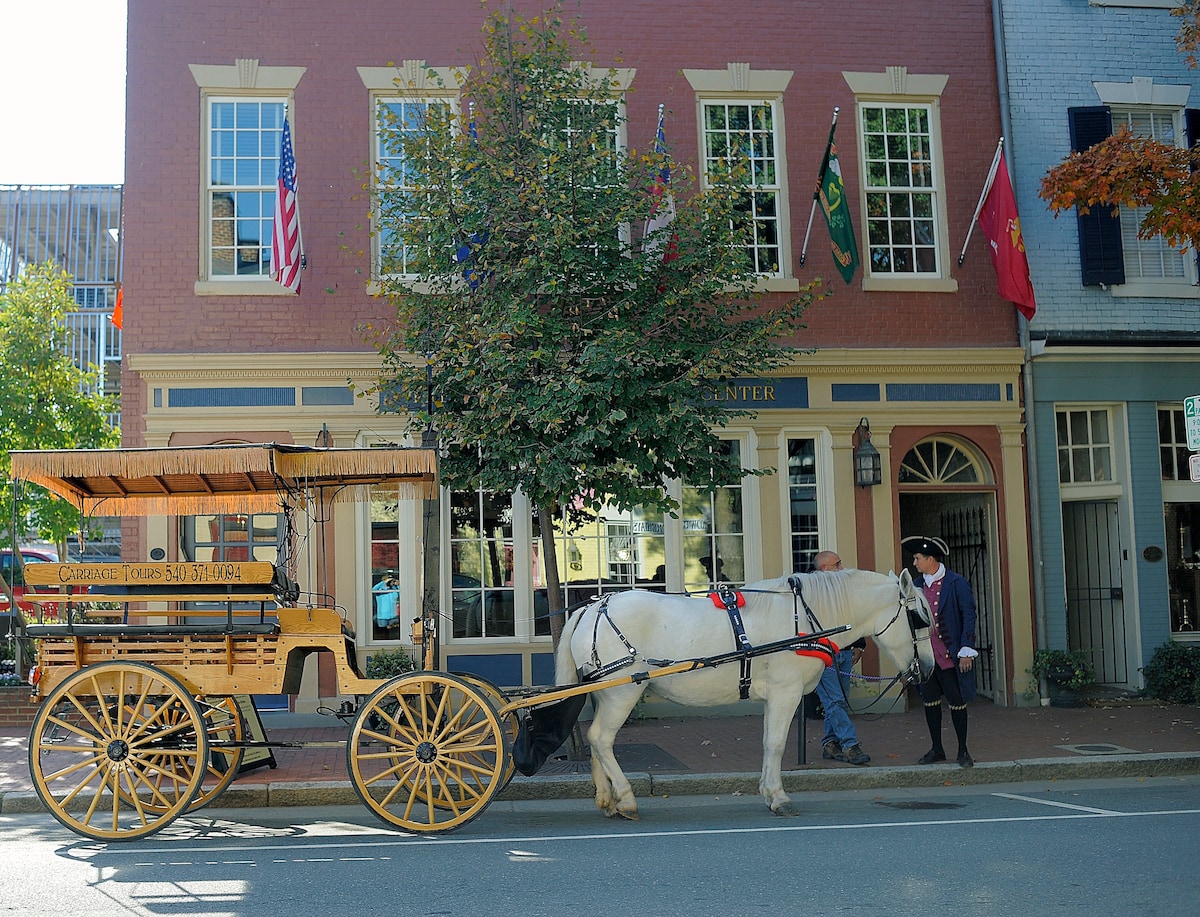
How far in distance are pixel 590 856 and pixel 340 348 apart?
7.93 metres

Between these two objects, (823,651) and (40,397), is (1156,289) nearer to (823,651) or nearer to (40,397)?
(823,651)

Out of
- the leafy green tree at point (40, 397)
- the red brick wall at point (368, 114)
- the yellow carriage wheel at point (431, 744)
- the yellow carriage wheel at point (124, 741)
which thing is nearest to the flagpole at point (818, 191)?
the red brick wall at point (368, 114)

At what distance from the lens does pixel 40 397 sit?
15945mm

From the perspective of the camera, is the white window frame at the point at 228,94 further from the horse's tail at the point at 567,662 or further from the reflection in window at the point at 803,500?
the horse's tail at the point at 567,662

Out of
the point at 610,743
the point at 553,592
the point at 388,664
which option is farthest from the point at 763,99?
the point at 610,743

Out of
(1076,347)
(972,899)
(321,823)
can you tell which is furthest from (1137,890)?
(1076,347)

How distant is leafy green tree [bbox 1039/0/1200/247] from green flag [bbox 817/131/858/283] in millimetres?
2161

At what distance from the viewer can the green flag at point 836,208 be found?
43.2 feet

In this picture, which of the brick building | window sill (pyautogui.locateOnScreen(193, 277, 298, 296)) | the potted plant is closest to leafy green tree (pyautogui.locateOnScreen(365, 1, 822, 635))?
the brick building

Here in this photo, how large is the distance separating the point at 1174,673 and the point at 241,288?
11452 millimetres

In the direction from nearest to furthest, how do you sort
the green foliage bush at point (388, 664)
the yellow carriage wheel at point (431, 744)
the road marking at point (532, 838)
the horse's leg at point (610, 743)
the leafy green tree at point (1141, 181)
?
the road marking at point (532, 838) → the yellow carriage wheel at point (431, 744) → the horse's leg at point (610, 743) → the leafy green tree at point (1141, 181) → the green foliage bush at point (388, 664)

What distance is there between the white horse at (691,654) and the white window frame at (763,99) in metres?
6.34

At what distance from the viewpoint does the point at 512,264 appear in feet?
35.2

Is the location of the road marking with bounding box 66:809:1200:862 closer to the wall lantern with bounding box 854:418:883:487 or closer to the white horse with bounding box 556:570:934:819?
the white horse with bounding box 556:570:934:819
